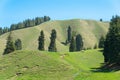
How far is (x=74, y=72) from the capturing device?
77938 millimetres

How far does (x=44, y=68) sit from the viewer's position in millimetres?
83750

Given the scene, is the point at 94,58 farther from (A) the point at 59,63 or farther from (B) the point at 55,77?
(B) the point at 55,77

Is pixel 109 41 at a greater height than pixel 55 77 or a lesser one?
greater

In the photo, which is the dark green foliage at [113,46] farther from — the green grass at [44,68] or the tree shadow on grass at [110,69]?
the green grass at [44,68]

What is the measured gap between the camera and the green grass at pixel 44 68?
240ft

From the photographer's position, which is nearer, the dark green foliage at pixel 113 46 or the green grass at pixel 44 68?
the green grass at pixel 44 68

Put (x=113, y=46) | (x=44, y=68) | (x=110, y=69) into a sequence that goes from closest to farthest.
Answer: (x=44, y=68)
(x=110, y=69)
(x=113, y=46)

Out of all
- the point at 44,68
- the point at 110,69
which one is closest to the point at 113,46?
the point at 110,69

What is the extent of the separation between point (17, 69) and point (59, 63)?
34.7 feet

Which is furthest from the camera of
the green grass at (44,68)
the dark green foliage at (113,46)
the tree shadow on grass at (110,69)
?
the dark green foliage at (113,46)

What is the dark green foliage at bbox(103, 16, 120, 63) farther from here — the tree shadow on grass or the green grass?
the green grass

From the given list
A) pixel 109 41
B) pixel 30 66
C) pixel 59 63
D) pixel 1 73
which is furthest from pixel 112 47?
pixel 1 73

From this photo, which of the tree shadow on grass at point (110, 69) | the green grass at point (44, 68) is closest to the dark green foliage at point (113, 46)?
the tree shadow on grass at point (110, 69)

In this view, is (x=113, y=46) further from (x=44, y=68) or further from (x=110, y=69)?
(x=44, y=68)
